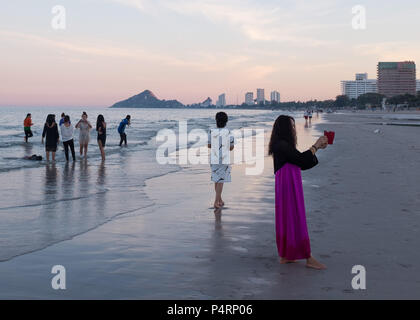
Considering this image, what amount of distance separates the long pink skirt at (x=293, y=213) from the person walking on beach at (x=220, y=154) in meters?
3.51

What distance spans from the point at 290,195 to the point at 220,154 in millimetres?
3640

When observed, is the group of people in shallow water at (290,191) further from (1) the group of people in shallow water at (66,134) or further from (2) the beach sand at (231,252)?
(1) the group of people in shallow water at (66,134)

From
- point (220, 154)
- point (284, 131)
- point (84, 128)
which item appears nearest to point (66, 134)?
point (84, 128)

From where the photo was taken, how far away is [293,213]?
217 inches

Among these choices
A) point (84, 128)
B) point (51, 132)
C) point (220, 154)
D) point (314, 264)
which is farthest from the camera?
point (84, 128)

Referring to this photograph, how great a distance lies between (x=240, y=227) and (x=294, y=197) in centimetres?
218

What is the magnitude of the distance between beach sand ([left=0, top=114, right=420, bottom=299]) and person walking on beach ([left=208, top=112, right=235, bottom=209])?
48 cm

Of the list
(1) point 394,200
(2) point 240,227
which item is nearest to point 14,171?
(2) point 240,227

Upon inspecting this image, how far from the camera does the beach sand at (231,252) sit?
4.77 m

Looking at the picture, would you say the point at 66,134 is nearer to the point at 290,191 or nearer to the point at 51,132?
the point at 51,132

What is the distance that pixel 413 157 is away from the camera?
17219 mm

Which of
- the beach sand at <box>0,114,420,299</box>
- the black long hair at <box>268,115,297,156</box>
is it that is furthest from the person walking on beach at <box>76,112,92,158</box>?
the black long hair at <box>268,115,297,156</box>

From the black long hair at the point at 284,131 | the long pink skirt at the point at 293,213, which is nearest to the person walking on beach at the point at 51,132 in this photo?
the black long hair at the point at 284,131

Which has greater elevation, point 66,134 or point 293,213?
point 66,134
